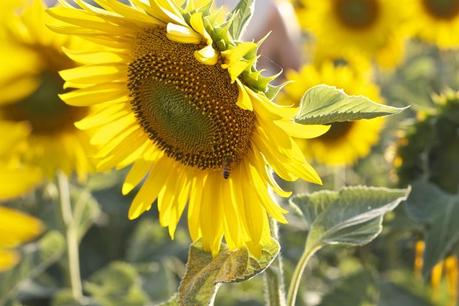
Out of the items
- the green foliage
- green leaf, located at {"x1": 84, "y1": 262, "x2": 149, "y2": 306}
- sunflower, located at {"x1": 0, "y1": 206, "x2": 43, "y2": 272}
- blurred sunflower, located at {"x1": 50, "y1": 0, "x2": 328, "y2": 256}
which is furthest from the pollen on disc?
green leaf, located at {"x1": 84, "y1": 262, "x2": 149, "y2": 306}

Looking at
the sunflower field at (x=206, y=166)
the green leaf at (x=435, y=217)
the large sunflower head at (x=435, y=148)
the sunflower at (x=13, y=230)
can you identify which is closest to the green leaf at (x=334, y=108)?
the sunflower field at (x=206, y=166)

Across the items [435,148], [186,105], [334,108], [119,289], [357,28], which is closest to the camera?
[334,108]

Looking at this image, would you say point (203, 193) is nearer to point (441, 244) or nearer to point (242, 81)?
point (242, 81)

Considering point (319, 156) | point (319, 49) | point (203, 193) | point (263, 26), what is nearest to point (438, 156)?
point (203, 193)

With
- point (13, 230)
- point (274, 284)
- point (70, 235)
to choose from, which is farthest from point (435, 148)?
point (13, 230)

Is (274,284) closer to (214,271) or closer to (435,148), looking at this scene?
(214,271)

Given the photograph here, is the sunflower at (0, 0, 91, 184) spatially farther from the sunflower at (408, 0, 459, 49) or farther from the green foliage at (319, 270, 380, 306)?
the sunflower at (408, 0, 459, 49)

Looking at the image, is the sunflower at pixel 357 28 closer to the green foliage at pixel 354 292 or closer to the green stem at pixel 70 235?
the green stem at pixel 70 235
